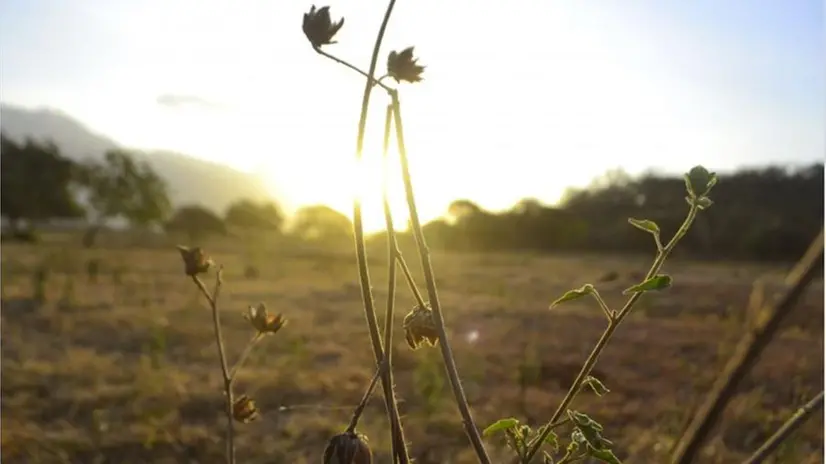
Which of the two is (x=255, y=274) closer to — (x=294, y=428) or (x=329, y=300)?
(x=329, y=300)

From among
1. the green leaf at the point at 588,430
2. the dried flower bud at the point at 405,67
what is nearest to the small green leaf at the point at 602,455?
the green leaf at the point at 588,430

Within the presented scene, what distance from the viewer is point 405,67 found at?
541 millimetres

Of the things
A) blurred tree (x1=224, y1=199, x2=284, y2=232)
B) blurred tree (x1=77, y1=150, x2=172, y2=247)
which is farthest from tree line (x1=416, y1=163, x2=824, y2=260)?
blurred tree (x1=224, y1=199, x2=284, y2=232)

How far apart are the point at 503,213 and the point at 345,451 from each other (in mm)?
11584

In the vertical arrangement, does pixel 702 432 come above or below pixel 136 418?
above

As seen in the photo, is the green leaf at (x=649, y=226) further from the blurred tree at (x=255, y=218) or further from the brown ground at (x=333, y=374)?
the blurred tree at (x=255, y=218)

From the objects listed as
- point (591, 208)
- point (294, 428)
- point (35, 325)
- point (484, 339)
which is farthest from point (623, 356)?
point (591, 208)

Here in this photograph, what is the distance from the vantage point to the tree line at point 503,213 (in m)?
13.0

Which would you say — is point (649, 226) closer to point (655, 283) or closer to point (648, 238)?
point (655, 283)

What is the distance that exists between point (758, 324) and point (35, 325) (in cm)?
484

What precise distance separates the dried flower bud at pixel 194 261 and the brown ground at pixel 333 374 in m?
0.17

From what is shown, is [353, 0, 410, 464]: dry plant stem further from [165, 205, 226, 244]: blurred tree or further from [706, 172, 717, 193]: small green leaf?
[165, 205, 226, 244]: blurred tree

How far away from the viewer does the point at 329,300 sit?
695cm

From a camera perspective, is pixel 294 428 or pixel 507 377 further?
pixel 507 377
